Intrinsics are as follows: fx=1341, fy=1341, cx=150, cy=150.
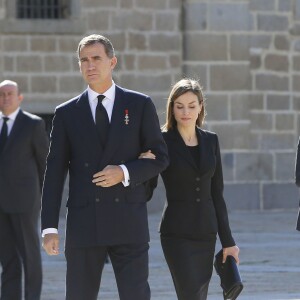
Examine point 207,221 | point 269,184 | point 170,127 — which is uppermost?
point 170,127

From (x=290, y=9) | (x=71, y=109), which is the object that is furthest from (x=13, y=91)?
(x=290, y=9)

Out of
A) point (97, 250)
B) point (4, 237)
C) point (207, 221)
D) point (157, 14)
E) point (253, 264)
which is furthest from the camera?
point (157, 14)

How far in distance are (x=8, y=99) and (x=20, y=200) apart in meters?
0.88

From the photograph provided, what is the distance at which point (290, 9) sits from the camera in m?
20.0

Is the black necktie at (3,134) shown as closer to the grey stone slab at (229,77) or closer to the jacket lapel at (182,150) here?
the jacket lapel at (182,150)

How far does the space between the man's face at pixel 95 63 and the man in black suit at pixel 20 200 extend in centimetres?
304

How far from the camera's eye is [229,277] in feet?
26.1

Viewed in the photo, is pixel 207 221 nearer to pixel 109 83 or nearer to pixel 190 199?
pixel 190 199

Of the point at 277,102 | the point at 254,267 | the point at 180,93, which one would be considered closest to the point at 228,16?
the point at 277,102

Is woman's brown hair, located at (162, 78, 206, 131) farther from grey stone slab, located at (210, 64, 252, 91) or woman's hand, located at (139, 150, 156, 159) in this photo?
grey stone slab, located at (210, 64, 252, 91)

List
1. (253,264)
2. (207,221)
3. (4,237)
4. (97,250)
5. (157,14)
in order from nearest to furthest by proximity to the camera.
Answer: (97,250) < (207,221) < (4,237) < (253,264) < (157,14)

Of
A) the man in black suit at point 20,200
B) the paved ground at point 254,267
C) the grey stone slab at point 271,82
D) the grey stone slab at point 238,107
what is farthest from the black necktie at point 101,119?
the grey stone slab at point 271,82

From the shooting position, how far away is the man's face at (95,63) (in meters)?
7.08

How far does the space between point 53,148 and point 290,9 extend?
1328 cm
